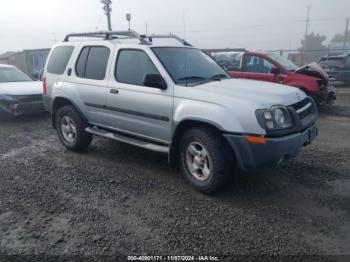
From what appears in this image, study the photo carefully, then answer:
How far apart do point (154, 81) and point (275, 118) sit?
62.3 inches

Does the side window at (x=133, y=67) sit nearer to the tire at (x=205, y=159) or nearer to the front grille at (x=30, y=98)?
the tire at (x=205, y=159)

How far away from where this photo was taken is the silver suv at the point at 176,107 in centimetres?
344

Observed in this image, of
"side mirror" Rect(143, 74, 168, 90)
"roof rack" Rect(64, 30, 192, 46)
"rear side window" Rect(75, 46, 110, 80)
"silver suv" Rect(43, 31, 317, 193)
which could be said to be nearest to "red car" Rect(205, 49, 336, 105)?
"roof rack" Rect(64, 30, 192, 46)

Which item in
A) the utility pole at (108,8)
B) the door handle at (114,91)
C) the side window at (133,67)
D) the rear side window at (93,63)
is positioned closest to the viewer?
the side window at (133,67)

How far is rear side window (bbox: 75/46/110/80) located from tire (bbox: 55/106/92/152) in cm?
75

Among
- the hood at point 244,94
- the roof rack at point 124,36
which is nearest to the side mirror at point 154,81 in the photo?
the hood at point 244,94

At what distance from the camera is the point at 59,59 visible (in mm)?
5652

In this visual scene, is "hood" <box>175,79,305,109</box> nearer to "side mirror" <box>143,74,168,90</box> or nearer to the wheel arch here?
"side mirror" <box>143,74,168,90</box>

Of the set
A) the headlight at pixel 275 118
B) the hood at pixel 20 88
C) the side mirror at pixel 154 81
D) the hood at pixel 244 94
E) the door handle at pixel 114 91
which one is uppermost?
the side mirror at pixel 154 81

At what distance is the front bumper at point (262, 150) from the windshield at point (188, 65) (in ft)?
3.84

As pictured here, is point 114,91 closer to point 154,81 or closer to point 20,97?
point 154,81

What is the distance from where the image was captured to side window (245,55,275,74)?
8.67 m

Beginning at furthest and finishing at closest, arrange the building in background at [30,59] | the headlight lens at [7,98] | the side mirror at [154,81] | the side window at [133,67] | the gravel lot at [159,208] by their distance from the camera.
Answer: the building in background at [30,59] → the headlight lens at [7,98] → the side window at [133,67] → the side mirror at [154,81] → the gravel lot at [159,208]

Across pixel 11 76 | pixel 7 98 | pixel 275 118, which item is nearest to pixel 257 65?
pixel 275 118
